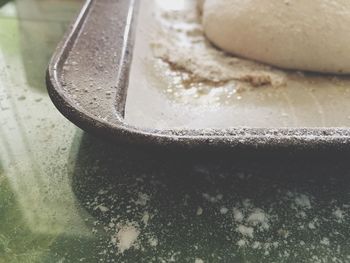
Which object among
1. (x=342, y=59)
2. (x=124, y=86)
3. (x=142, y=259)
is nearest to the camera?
(x=142, y=259)

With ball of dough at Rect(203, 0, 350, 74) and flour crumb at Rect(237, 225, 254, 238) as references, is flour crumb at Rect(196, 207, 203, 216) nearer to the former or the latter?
flour crumb at Rect(237, 225, 254, 238)

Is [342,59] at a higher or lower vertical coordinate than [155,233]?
higher

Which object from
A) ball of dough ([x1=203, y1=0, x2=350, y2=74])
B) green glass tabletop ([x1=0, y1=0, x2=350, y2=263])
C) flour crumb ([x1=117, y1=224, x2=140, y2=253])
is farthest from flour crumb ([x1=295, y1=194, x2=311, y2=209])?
ball of dough ([x1=203, y1=0, x2=350, y2=74])

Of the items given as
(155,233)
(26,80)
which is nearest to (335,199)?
(155,233)

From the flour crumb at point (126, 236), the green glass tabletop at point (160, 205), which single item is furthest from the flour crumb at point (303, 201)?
the flour crumb at point (126, 236)

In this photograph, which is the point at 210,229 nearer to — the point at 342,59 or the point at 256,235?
the point at 256,235

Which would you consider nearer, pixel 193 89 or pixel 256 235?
pixel 256 235

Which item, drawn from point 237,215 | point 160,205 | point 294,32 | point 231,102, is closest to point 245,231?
point 237,215
